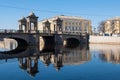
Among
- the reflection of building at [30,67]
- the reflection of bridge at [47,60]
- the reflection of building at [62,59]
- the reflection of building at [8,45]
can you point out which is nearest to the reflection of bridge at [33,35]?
the reflection of building at [8,45]

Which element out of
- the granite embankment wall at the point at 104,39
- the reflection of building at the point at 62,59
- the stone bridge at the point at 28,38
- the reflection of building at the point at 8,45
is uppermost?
the stone bridge at the point at 28,38

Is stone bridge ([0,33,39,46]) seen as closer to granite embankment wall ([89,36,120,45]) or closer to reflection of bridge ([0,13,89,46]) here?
reflection of bridge ([0,13,89,46])

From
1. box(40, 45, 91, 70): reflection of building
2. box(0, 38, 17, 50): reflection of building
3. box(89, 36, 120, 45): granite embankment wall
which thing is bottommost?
box(0, 38, 17, 50): reflection of building

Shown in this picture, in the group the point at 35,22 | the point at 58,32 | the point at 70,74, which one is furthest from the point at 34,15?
the point at 70,74

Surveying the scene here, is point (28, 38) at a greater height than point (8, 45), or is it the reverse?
point (28, 38)

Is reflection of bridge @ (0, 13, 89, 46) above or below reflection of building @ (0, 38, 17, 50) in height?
above

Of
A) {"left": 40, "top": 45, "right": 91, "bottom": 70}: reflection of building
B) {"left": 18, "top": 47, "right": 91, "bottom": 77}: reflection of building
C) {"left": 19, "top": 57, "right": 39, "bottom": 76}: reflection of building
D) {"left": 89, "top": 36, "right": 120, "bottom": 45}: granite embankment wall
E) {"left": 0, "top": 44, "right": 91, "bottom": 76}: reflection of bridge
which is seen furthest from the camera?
{"left": 89, "top": 36, "right": 120, "bottom": 45}: granite embankment wall

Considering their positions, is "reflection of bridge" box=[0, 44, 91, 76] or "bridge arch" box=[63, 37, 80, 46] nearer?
"reflection of bridge" box=[0, 44, 91, 76]

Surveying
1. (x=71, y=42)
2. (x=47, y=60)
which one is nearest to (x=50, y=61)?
(x=47, y=60)

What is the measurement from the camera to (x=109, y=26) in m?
148

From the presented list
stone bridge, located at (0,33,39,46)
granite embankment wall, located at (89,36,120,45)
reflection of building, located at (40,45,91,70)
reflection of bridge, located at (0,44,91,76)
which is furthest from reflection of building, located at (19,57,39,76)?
granite embankment wall, located at (89,36,120,45)

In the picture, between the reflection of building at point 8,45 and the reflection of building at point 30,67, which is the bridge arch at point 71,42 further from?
the reflection of building at point 30,67

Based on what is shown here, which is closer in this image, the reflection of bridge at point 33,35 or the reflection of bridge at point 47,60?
the reflection of bridge at point 47,60

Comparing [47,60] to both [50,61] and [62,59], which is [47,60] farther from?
[62,59]
